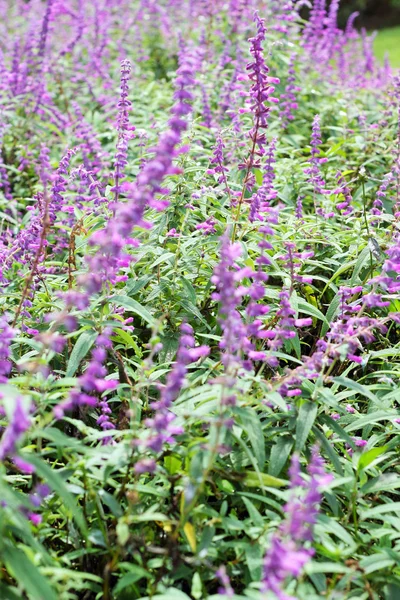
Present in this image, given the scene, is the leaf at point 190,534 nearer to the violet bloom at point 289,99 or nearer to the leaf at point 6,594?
the leaf at point 6,594

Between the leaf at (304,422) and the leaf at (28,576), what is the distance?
3.86ft

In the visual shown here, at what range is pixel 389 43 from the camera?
84.4 feet

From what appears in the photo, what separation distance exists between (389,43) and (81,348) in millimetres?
24913

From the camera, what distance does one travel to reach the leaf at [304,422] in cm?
307

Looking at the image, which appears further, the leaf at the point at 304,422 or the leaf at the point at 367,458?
the leaf at the point at 367,458

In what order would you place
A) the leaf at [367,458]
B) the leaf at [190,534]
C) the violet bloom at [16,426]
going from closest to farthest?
the violet bloom at [16,426]
the leaf at [190,534]
the leaf at [367,458]

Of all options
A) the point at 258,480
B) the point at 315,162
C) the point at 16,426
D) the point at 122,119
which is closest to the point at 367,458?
the point at 258,480

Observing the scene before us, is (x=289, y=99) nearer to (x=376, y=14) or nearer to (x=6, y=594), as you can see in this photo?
(x=6, y=594)

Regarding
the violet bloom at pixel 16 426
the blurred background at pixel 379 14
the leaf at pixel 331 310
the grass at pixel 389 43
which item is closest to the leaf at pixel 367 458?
the leaf at pixel 331 310

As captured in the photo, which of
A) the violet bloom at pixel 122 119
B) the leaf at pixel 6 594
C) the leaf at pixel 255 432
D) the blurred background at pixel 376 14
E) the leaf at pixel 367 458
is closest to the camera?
the leaf at pixel 6 594

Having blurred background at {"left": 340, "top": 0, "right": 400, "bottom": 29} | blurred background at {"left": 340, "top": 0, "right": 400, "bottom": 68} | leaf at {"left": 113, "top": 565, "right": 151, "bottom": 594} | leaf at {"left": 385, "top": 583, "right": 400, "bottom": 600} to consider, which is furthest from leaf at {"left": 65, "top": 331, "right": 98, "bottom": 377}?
blurred background at {"left": 340, "top": 0, "right": 400, "bottom": 29}

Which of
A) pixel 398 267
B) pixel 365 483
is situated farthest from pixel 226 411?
pixel 398 267

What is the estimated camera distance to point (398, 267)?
137 inches

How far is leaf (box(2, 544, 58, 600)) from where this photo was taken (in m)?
2.21
